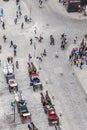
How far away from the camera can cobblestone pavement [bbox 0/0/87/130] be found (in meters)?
48.4

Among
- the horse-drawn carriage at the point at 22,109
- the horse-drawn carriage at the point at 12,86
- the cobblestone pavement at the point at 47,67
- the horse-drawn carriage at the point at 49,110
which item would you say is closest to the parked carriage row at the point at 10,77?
the horse-drawn carriage at the point at 12,86

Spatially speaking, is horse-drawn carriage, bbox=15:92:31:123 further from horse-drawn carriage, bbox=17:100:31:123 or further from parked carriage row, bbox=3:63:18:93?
parked carriage row, bbox=3:63:18:93

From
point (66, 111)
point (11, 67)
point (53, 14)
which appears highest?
point (53, 14)

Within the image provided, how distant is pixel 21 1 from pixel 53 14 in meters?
6.83

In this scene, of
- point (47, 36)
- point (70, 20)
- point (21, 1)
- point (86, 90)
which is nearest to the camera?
point (86, 90)

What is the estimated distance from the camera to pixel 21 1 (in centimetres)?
7362

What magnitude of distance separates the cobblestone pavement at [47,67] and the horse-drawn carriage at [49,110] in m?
0.68

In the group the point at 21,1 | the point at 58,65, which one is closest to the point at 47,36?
the point at 58,65

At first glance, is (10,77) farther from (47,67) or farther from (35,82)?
(47,67)

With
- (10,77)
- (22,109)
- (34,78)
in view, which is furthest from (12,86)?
(22,109)

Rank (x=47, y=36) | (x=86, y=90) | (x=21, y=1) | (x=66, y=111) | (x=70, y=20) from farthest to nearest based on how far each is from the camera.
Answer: (x=21, y=1) < (x=70, y=20) < (x=47, y=36) < (x=86, y=90) < (x=66, y=111)

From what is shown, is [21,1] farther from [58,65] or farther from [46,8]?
[58,65]

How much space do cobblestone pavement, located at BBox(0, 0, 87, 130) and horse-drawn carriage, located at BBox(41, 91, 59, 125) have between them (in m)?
0.68

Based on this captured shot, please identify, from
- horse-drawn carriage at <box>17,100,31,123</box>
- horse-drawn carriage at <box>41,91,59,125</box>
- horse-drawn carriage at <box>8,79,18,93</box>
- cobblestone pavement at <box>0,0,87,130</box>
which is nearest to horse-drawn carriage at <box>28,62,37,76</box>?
cobblestone pavement at <box>0,0,87,130</box>
